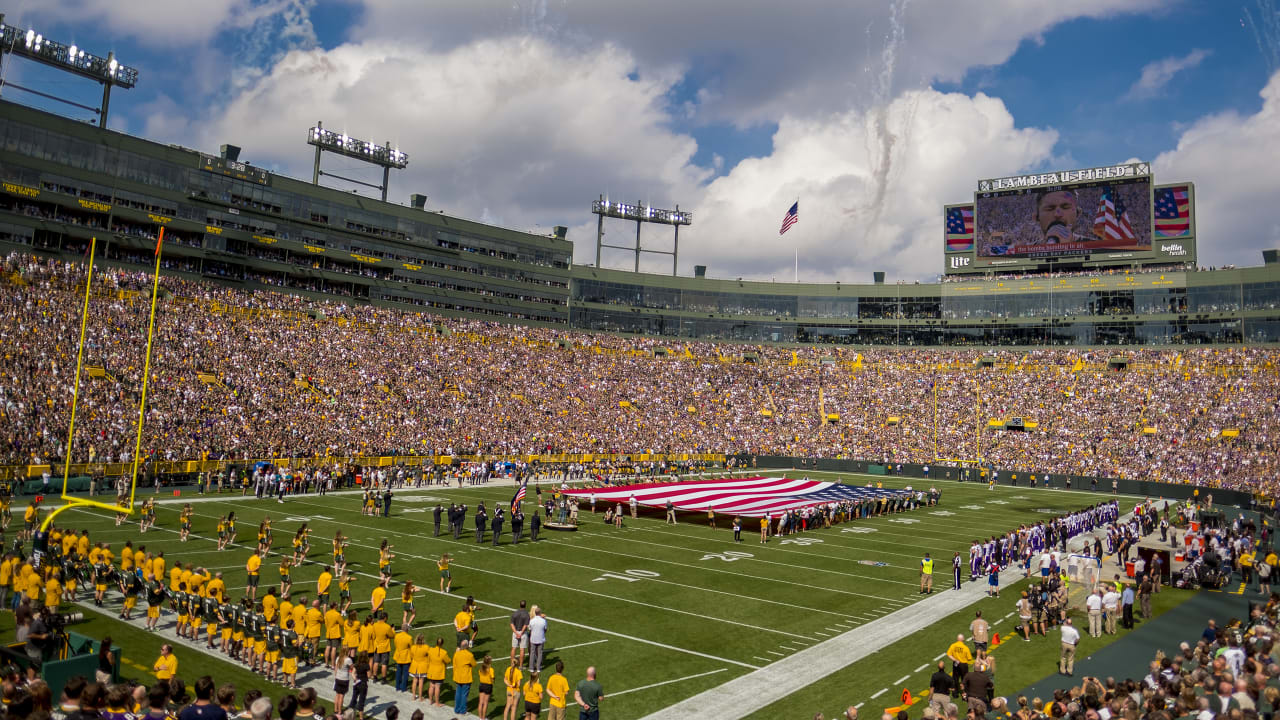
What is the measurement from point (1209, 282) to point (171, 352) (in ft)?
282

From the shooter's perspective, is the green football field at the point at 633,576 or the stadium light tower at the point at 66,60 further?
the stadium light tower at the point at 66,60

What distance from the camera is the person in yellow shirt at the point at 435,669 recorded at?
42.4 feet

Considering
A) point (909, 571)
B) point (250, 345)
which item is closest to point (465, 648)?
point (909, 571)

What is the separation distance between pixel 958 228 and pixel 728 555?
217 feet

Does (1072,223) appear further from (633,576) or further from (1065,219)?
(633,576)

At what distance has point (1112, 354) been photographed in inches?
3000

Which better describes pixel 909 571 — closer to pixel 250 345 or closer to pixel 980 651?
pixel 980 651

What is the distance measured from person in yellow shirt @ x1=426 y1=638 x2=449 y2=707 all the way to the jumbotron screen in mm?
79044

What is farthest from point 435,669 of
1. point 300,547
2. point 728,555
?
point 728,555

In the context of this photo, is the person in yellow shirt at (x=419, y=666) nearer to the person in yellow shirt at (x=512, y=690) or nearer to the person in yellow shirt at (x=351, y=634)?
the person in yellow shirt at (x=351, y=634)

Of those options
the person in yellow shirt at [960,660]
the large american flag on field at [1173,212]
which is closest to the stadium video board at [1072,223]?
the large american flag on field at [1173,212]

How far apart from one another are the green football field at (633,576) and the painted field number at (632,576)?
6 centimetres

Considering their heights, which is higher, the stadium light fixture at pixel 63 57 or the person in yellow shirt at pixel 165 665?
the stadium light fixture at pixel 63 57

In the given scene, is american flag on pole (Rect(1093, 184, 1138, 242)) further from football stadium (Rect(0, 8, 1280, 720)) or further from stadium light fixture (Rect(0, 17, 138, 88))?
stadium light fixture (Rect(0, 17, 138, 88))
